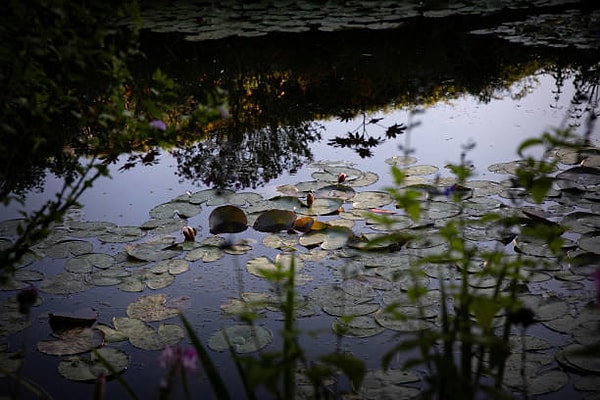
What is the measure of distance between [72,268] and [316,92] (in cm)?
234

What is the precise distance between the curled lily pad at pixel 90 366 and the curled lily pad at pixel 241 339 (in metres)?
0.25

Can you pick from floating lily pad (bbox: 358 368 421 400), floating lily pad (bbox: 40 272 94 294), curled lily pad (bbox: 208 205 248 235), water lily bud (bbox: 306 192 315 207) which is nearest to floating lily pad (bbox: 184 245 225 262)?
curled lily pad (bbox: 208 205 248 235)

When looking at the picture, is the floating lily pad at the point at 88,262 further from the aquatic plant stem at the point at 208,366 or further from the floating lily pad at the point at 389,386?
the aquatic plant stem at the point at 208,366

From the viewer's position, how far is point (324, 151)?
3133 millimetres

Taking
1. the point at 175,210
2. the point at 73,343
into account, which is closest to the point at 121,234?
the point at 175,210

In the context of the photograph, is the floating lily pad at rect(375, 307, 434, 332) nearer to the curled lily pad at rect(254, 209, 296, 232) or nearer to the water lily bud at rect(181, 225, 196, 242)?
the curled lily pad at rect(254, 209, 296, 232)

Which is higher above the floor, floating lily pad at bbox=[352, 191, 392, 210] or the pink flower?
the pink flower

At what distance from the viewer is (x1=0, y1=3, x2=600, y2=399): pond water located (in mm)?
1658

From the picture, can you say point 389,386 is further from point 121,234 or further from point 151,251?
point 121,234

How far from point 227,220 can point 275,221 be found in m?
0.19

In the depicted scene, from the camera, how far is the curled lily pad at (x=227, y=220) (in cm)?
230

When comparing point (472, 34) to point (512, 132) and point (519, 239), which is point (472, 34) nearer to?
point (512, 132)

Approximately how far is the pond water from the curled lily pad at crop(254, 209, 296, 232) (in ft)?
0.20

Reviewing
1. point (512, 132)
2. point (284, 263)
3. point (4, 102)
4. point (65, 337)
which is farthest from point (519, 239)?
point (4, 102)
